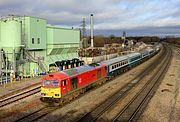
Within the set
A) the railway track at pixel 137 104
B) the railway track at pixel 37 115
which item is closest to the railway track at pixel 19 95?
the railway track at pixel 37 115

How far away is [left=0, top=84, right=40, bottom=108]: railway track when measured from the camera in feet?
83.6

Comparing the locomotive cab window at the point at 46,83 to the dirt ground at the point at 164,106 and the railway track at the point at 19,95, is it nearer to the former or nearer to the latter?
the railway track at the point at 19,95

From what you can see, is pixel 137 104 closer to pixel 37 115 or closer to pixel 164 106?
pixel 164 106

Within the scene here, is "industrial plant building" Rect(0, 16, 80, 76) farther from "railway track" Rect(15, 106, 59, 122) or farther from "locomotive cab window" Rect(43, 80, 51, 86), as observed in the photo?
"railway track" Rect(15, 106, 59, 122)

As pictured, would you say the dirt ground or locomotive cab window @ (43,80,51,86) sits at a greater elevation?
locomotive cab window @ (43,80,51,86)

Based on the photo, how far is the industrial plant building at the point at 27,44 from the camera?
40.0 meters

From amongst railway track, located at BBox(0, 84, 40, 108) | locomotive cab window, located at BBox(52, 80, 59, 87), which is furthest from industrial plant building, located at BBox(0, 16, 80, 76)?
locomotive cab window, located at BBox(52, 80, 59, 87)

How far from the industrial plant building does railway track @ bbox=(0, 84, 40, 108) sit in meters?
8.00

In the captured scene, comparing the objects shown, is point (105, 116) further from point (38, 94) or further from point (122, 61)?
point (122, 61)

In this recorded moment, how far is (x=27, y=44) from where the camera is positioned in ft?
136

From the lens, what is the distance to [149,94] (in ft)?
97.5

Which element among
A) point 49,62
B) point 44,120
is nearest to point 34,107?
point 44,120

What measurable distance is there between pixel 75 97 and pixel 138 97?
6.98 meters

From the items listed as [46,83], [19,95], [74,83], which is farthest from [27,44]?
[46,83]
